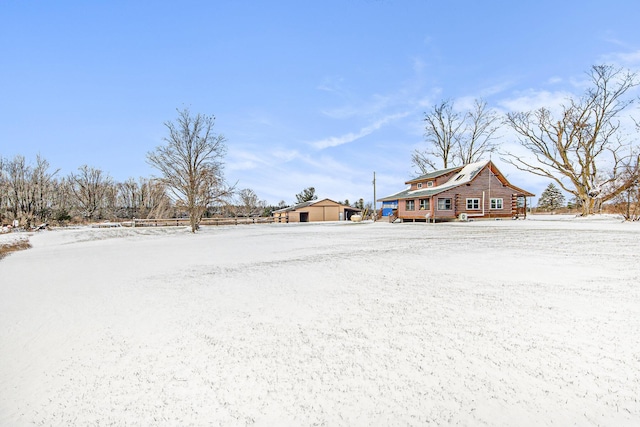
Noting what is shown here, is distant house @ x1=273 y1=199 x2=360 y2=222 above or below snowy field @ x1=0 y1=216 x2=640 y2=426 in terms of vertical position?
above

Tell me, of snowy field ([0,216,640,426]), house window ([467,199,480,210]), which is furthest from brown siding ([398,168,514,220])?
snowy field ([0,216,640,426])

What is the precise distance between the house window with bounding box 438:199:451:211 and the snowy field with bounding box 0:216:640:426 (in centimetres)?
2465

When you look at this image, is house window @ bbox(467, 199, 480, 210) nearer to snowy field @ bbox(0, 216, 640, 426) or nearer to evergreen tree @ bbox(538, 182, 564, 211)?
snowy field @ bbox(0, 216, 640, 426)

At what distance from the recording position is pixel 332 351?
313 centimetres

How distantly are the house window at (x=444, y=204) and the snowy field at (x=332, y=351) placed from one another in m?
24.6

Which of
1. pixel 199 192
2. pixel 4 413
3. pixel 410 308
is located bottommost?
pixel 4 413

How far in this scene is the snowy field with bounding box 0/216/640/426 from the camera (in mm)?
2387

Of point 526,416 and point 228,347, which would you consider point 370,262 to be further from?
point 526,416

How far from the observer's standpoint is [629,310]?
3.91m

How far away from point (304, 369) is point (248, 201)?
216ft

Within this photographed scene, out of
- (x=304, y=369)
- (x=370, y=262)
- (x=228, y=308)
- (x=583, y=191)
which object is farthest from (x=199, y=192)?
(x=583, y=191)

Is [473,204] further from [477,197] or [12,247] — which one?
[12,247]

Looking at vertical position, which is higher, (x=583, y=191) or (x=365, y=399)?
(x=583, y=191)

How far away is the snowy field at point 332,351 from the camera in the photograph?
2.39m
